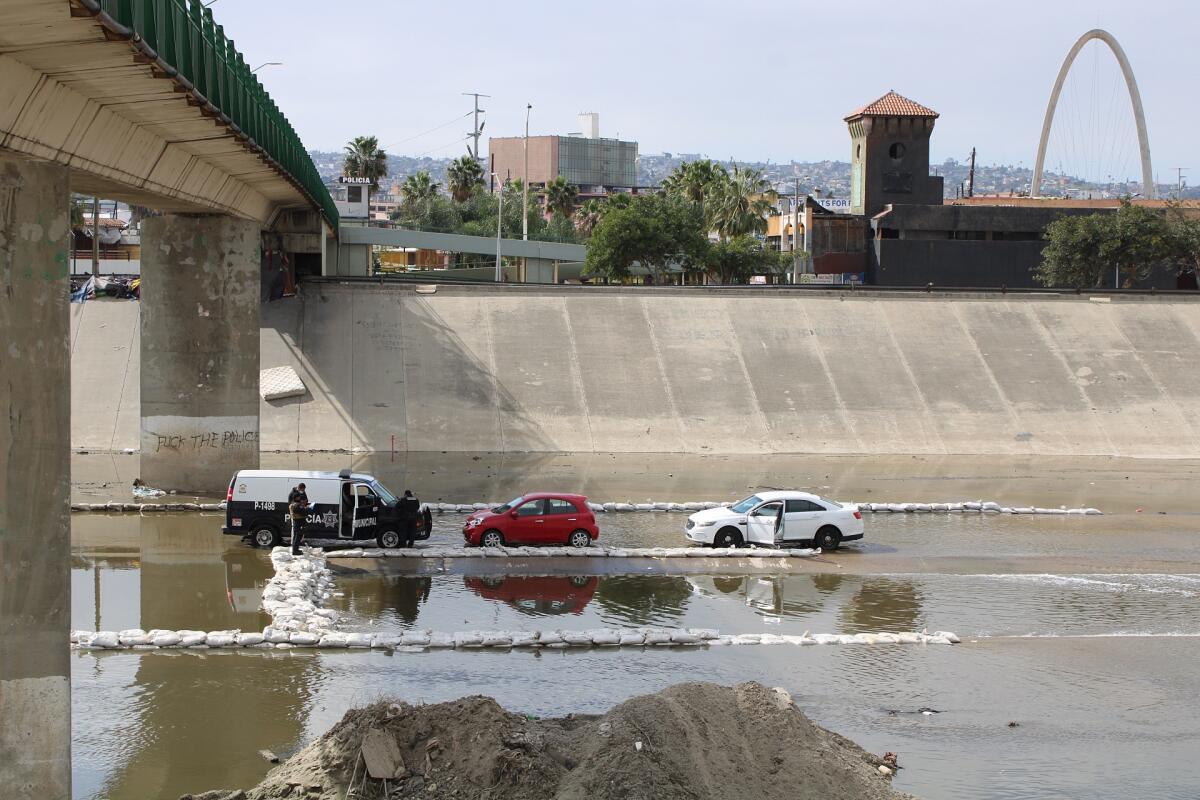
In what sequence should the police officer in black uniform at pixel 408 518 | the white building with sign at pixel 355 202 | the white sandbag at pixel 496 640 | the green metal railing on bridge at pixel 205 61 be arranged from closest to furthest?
the green metal railing on bridge at pixel 205 61
the white sandbag at pixel 496 640
the police officer in black uniform at pixel 408 518
the white building with sign at pixel 355 202

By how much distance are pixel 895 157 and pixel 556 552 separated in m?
70.8

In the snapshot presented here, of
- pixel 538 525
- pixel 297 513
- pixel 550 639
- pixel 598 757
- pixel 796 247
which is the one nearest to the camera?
pixel 598 757

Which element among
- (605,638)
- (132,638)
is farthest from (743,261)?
(132,638)

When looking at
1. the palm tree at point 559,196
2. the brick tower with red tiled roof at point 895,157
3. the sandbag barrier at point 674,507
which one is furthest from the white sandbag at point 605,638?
the palm tree at point 559,196

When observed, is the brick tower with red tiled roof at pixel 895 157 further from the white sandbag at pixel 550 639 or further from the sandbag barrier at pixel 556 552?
the white sandbag at pixel 550 639

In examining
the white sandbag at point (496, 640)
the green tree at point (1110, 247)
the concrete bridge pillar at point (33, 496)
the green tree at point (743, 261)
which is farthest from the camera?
the green tree at point (743, 261)

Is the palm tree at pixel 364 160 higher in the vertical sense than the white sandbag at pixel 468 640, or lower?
higher

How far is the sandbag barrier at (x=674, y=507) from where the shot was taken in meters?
30.1

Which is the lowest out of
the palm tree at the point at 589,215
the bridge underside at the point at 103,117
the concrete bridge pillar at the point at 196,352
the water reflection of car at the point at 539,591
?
the water reflection of car at the point at 539,591

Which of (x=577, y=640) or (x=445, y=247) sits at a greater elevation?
(x=445, y=247)

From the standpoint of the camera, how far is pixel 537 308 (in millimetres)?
51875

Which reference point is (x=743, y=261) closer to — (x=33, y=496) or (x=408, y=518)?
(x=408, y=518)

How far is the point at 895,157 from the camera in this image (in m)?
90.4

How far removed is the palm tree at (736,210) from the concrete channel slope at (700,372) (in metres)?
41.4
